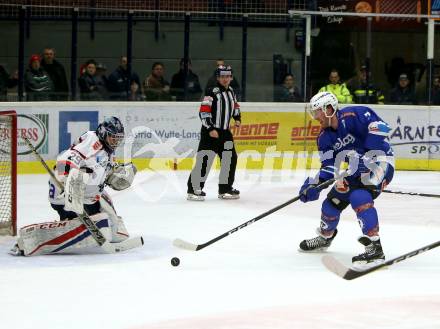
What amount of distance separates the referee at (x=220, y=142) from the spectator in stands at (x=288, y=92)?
2521 millimetres

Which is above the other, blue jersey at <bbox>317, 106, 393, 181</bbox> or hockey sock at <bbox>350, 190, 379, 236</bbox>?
blue jersey at <bbox>317, 106, 393, 181</bbox>

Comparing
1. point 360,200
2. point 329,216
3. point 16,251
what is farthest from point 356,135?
point 16,251

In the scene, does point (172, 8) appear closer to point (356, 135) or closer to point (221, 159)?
point (221, 159)

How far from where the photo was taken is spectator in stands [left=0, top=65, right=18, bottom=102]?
11633 mm

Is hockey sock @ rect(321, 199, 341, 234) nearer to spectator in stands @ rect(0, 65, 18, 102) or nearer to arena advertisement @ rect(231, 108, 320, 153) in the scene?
arena advertisement @ rect(231, 108, 320, 153)

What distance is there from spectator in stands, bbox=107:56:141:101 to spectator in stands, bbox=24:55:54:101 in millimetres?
732

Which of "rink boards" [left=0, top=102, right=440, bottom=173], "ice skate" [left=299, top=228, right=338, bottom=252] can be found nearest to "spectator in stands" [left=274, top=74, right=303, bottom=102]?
"rink boards" [left=0, top=102, right=440, bottom=173]

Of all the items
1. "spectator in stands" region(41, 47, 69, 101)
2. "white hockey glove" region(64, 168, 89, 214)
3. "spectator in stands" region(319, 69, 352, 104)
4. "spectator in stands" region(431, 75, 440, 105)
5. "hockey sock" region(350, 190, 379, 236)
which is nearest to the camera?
"hockey sock" region(350, 190, 379, 236)

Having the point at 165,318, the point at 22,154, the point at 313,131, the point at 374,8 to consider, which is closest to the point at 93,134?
the point at 165,318

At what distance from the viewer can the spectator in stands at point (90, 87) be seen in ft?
39.6

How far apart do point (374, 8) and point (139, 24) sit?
3212 millimetres

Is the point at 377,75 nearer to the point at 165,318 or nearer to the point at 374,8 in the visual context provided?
the point at 374,8

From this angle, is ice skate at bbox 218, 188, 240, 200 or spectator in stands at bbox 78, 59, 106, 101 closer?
ice skate at bbox 218, 188, 240, 200

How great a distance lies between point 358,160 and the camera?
6605 millimetres
